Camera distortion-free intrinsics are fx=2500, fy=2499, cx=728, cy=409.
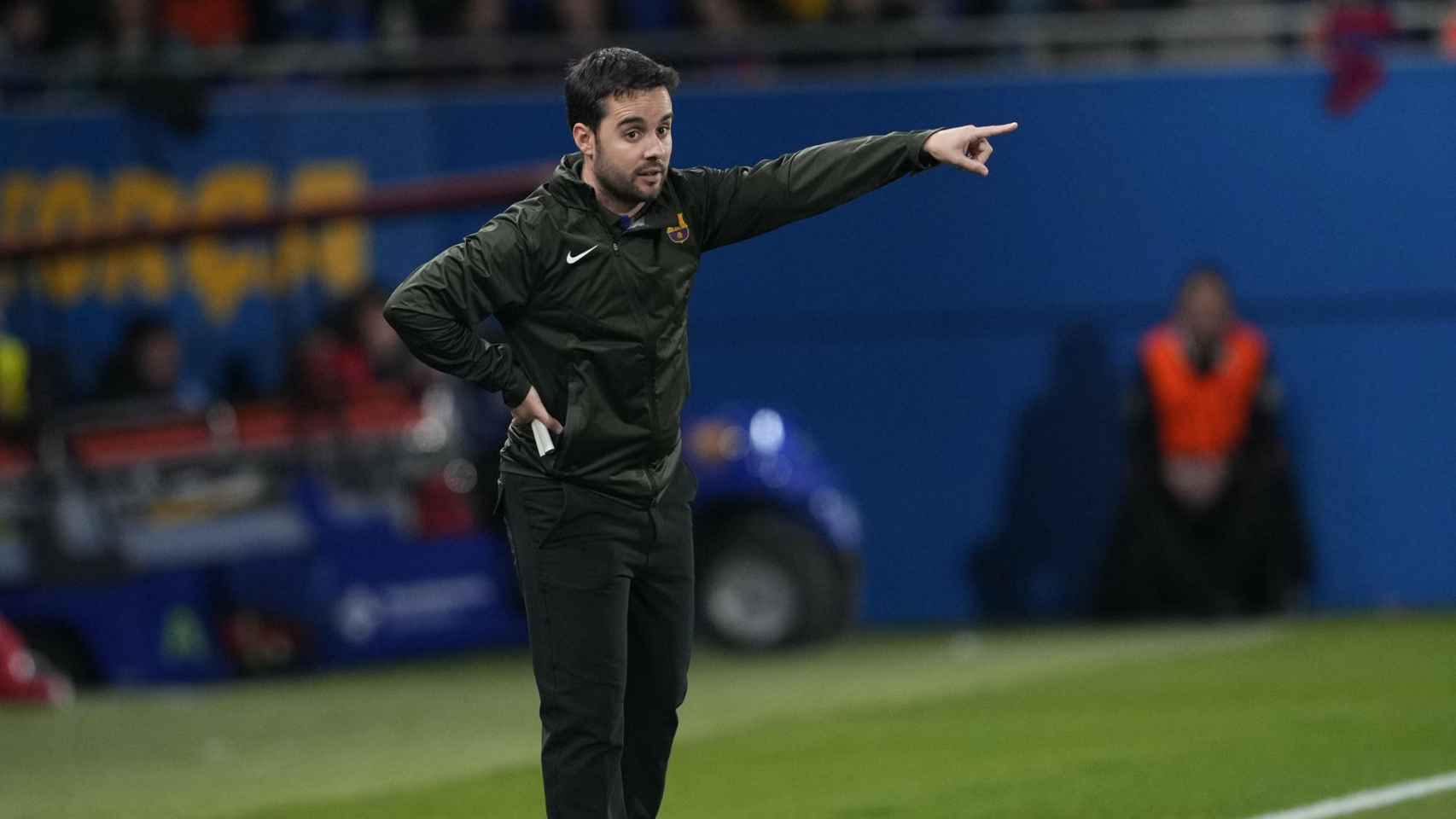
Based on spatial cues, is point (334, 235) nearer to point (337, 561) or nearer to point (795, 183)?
point (337, 561)

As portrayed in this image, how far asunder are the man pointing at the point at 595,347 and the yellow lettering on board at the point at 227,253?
9.61 meters

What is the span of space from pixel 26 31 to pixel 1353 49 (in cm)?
819

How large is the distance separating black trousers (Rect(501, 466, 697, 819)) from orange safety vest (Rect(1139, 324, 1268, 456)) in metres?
8.57

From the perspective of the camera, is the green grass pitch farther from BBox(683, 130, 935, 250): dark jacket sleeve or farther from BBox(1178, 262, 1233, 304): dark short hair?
BBox(683, 130, 935, 250): dark jacket sleeve

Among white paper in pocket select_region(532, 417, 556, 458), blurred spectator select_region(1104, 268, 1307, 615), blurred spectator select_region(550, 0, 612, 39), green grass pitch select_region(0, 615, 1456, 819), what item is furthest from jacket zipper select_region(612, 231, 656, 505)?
blurred spectator select_region(550, 0, 612, 39)

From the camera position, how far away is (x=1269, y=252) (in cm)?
1509

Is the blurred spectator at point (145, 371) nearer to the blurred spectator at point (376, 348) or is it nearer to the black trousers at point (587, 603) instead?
the blurred spectator at point (376, 348)

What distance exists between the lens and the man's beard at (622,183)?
5949 millimetres

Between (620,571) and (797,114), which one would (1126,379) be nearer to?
(797,114)

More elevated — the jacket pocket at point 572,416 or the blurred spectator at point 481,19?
the blurred spectator at point 481,19

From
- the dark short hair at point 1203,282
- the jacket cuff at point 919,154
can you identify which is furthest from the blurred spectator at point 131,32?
the jacket cuff at point 919,154

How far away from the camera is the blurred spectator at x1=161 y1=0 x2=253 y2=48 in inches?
634

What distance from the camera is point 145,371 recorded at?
13.5 meters

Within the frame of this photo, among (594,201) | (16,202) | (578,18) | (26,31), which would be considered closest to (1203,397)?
(578,18)
